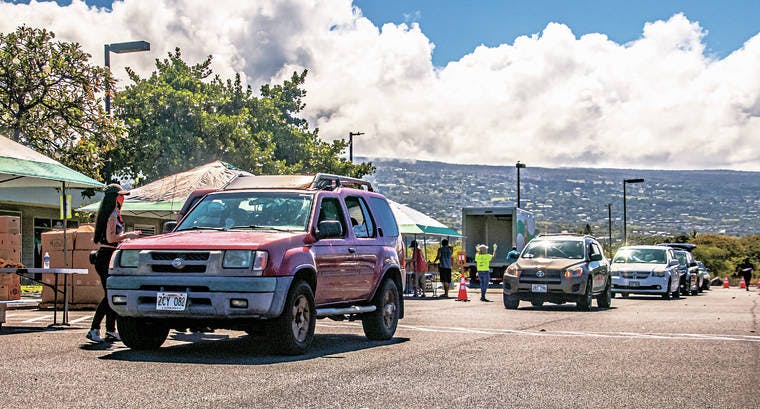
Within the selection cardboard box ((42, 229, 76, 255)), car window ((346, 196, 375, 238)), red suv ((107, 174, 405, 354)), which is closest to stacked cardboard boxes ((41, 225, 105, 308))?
cardboard box ((42, 229, 76, 255))

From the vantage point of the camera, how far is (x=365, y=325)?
1259 cm

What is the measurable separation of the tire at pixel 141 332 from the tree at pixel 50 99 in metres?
18.2

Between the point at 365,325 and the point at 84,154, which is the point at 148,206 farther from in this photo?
the point at 365,325

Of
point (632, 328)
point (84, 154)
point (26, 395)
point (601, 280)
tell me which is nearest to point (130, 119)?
point (84, 154)

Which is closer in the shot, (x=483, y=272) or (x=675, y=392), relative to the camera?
(x=675, y=392)

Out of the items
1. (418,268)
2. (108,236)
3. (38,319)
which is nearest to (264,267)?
(108,236)

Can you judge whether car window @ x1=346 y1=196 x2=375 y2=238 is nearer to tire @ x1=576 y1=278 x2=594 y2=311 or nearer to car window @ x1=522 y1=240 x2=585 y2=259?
tire @ x1=576 y1=278 x2=594 y2=311

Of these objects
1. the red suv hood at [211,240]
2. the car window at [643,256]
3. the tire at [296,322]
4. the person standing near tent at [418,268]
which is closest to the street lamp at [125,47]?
the person standing near tent at [418,268]

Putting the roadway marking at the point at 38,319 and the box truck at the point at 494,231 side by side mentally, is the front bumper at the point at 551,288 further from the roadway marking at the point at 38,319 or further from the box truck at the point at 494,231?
the box truck at the point at 494,231

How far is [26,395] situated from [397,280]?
6520 mm

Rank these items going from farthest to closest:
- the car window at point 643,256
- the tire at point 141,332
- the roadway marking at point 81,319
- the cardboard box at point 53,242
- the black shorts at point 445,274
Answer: the car window at point 643,256 < the black shorts at point 445,274 < the cardboard box at point 53,242 < the roadway marking at point 81,319 < the tire at point 141,332

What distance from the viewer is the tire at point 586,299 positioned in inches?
863

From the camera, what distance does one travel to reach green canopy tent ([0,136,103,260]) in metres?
13.8

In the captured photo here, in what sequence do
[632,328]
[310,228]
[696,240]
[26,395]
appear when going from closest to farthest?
[26,395] < [310,228] < [632,328] < [696,240]
